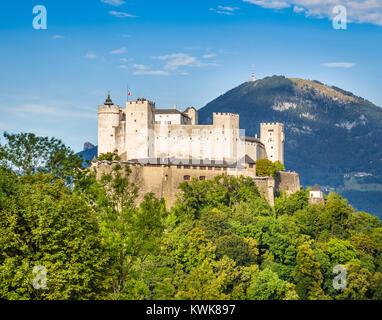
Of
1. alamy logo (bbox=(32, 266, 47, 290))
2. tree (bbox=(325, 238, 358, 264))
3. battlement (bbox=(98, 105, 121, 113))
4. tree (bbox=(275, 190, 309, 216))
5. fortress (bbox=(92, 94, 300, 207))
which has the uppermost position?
battlement (bbox=(98, 105, 121, 113))

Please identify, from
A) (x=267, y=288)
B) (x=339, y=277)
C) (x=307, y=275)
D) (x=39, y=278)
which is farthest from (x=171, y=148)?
(x=39, y=278)

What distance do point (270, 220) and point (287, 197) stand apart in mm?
13361

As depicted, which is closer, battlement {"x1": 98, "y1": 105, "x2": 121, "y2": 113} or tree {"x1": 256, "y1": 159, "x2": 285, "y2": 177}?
tree {"x1": 256, "y1": 159, "x2": 285, "y2": 177}

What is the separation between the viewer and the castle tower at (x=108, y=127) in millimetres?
75812

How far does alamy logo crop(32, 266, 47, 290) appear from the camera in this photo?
86.4ft

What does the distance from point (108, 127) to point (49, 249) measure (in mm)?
49090

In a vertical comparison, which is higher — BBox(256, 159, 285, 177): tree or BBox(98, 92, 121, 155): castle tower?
BBox(98, 92, 121, 155): castle tower

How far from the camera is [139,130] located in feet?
244

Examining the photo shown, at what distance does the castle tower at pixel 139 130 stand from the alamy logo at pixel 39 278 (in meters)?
46.3

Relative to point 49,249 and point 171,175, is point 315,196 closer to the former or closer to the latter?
point 171,175

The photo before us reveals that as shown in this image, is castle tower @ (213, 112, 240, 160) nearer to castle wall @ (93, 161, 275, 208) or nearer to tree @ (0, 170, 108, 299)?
castle wall @ (93, 161, 275, 208)

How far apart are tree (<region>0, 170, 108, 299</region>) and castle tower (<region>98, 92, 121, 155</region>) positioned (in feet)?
146

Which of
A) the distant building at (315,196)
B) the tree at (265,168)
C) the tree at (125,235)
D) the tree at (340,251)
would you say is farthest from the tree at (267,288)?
the distant building at (315,196)

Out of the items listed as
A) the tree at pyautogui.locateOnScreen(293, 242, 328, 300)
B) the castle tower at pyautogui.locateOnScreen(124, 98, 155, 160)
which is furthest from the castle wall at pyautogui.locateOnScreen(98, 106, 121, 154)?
the tree at pyautogui.locateOnScreen(293, 242, 328, 300)
